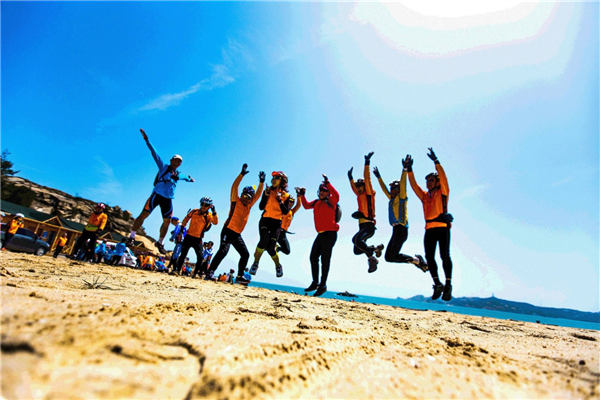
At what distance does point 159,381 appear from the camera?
89 centimetres

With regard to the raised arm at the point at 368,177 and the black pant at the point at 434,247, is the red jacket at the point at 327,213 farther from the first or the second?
the black pant at the point at 434,247

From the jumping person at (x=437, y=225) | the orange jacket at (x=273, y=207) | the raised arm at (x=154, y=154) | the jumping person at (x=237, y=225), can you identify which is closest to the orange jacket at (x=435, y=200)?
the jumping person at (x=437, y=225)

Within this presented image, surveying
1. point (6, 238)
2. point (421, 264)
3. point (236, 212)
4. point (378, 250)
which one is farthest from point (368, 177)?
point (6, 238)

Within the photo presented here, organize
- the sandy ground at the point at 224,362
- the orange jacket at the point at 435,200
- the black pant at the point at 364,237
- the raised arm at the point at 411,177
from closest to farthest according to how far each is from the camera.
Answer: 1. the sandy ground at the point at 224,362
2. the orange jacket at the point at 435,200
3. the raised arm at the point at 411,177
4. the black pant at the point at 364,237

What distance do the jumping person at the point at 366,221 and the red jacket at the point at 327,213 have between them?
0.49 m

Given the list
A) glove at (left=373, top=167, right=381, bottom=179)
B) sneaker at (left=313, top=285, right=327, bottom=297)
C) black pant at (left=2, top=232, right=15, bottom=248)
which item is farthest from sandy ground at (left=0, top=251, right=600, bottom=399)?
black pant at (left=2, top=232, right=15, bottom=248)

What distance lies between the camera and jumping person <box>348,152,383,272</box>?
569 cm

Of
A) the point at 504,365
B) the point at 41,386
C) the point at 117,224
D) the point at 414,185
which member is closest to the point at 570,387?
the point at 504,365

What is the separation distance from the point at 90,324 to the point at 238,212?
5.29 meters

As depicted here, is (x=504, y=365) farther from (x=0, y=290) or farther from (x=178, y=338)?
(x=0, y=290)

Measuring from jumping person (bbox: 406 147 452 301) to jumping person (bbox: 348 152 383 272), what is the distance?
3.52ft

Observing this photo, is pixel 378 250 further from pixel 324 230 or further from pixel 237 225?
pixel 237 225

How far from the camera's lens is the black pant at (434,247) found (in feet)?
15.6

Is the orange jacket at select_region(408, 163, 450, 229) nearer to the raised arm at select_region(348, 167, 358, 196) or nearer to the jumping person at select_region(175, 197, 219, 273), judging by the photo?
the raised arm at select_region(348, 167, 358, 196)
